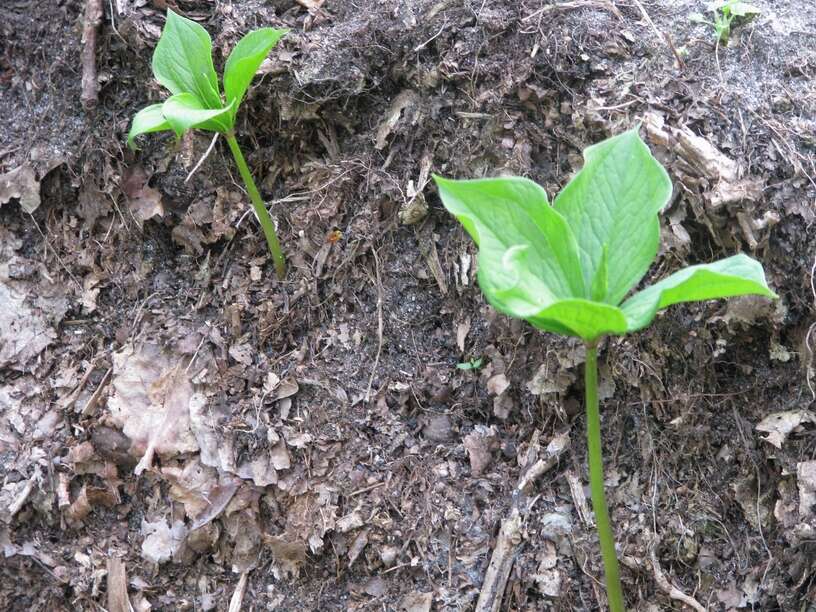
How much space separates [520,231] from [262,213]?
1.06 metres

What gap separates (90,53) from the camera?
2492mm

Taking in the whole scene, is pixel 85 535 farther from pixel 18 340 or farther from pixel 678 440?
pixel 678 440

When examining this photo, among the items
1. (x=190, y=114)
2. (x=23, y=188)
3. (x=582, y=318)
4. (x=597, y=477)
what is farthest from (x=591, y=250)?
(x=23, y=188)

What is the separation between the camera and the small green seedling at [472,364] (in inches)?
82.2

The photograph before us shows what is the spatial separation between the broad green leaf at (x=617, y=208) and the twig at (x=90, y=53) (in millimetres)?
1764

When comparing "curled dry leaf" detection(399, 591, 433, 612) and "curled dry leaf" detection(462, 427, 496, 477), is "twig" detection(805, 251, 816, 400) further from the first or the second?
"curled dry leaf" detection(399, 591, 433, 612)

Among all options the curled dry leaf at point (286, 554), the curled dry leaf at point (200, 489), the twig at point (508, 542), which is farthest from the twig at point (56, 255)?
the twig at point (508, 542)

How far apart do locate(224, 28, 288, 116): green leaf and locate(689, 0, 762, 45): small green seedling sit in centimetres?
117

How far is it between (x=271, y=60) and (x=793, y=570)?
6.52 feet

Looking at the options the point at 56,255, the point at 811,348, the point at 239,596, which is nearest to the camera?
the point at 811,348

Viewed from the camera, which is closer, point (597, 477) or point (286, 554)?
point (597, 477)

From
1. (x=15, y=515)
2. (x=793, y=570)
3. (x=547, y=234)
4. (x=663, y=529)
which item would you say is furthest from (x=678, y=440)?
(x=15, y=515)

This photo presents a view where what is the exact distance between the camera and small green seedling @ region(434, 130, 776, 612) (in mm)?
1279

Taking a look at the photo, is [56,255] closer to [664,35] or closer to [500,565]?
[500,565]
